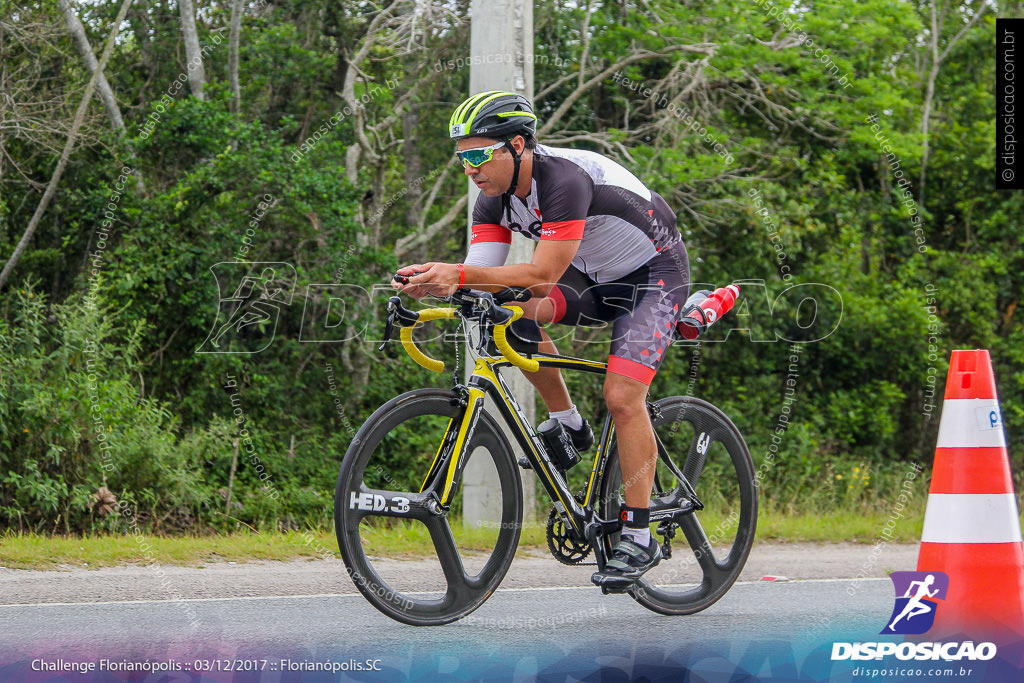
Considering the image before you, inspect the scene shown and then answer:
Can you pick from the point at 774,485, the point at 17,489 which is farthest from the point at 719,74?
the point at 17,489

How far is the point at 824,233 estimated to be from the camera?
45.8 ft

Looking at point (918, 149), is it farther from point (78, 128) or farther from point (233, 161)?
point (78, 128)

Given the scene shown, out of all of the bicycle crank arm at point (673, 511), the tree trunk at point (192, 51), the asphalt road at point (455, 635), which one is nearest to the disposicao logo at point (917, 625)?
the asphalt road at point (455, 635)

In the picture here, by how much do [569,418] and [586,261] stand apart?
680mm

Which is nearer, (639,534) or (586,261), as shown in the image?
(639,534)

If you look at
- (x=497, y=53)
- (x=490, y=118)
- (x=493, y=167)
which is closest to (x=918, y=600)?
(x=493, y=167)

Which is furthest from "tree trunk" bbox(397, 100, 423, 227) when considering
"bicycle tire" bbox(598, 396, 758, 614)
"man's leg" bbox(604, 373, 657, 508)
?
"man's leg" bbox(604, 373, 657, 508)

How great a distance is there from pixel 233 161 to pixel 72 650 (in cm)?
724

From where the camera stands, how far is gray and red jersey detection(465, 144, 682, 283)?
152 inches

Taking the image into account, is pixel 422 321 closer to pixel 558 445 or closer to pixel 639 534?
pixel 558 445

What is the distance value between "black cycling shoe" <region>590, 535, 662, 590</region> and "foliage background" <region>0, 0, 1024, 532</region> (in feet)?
17.1

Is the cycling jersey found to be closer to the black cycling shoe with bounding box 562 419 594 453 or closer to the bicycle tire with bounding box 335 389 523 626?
the black cycling shoe with bounding box 562 419 594 453

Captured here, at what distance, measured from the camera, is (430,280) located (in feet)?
11.7

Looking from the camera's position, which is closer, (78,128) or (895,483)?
(78,128)
